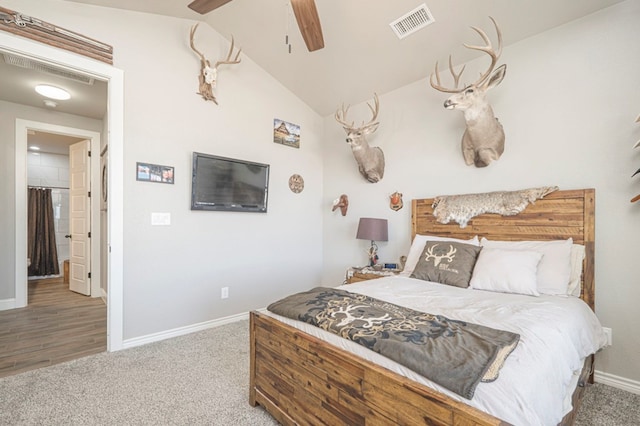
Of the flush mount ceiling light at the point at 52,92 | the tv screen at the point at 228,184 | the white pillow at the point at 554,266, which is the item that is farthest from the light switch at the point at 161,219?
A: the white pillow at the point at 554,266

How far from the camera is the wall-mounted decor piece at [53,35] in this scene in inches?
89.2

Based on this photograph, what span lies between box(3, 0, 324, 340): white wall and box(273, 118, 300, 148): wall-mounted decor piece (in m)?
0.08

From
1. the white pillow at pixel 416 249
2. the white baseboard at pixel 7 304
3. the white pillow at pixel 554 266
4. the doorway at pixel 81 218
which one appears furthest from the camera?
the doorway at pixel 81 218

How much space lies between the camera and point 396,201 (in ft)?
11.8

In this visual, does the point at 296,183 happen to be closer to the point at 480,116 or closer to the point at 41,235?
the point at 480,116

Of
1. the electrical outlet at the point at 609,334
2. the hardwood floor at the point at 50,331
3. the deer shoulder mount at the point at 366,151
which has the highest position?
the deer shoulder mount at the point at 366,151

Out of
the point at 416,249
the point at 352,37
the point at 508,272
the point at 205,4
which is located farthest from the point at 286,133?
the point at 508,272

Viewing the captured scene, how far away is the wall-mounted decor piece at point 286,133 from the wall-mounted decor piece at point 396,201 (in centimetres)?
159

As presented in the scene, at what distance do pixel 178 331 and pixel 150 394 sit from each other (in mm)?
1094

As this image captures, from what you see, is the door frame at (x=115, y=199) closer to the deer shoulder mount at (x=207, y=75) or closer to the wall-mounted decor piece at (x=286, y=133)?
the deer shoulder mount at (x=207, y=75)

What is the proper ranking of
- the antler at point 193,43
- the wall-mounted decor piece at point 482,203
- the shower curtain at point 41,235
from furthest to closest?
the shower curtain at point 41,235
the antler at point 193,43
the wall-mounted decor piece at point 482,203

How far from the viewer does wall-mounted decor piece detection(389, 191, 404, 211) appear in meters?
3.57

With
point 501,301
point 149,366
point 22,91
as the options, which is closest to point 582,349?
point 501,301

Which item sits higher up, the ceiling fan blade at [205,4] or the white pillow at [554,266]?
the ceiling fan blade at [205,4]
